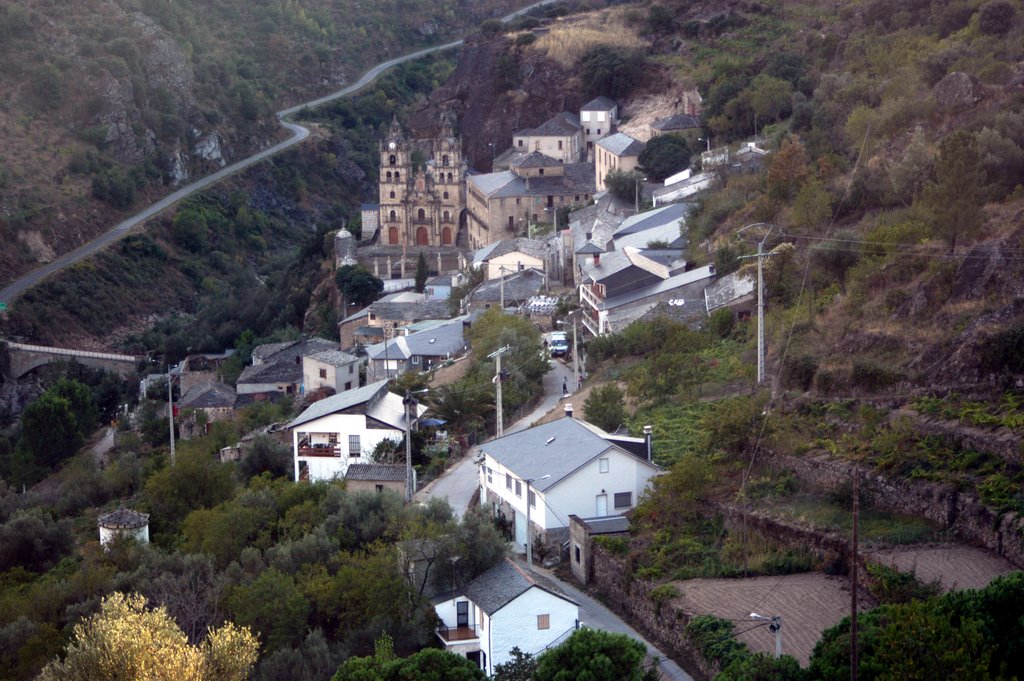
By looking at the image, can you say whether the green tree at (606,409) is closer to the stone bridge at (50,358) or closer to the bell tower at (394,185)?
the bell tower at (394,185)

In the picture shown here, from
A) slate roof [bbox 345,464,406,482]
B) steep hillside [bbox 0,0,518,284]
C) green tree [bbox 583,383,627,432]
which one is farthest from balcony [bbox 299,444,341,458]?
steep hillside [bbox 0,0,518,284]

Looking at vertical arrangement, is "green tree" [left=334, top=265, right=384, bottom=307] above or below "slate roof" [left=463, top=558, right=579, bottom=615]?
above

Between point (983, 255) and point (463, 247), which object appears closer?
point (983, 255)

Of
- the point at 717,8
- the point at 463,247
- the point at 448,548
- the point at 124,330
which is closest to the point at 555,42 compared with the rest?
the point at 717,8

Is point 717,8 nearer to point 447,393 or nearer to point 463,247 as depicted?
point 463,247

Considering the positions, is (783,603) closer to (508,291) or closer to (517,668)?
(517,668)

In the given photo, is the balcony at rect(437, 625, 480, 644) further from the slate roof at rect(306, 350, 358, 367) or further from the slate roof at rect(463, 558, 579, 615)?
the slate roof at rect(306, 350, 358, 367)

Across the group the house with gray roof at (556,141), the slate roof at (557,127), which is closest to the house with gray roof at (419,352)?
the house with gray roof at (556,141)
